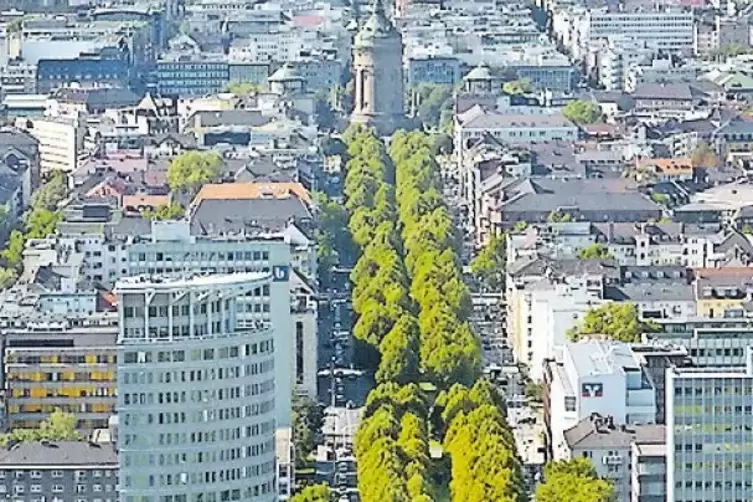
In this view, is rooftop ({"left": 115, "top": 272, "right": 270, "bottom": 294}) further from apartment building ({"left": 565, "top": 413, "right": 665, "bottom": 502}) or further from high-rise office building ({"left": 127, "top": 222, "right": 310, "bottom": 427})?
high-rise office building ({"left": 127, "top": 222, "right": 310, "bottom": 427})

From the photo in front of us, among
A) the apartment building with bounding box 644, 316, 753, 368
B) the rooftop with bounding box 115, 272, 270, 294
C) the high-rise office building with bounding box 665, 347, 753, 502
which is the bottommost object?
the apartment building with bounding box 644, 316, 753, 368

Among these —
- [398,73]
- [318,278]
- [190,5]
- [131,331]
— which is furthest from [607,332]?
[190,5]

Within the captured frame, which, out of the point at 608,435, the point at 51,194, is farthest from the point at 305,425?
the point at 51,194

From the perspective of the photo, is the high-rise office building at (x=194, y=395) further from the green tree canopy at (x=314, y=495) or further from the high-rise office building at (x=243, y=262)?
the high-rise office building at (x=243, y=262)

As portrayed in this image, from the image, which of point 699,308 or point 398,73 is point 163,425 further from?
point 398,73

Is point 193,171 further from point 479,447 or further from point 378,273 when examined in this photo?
point 479,447

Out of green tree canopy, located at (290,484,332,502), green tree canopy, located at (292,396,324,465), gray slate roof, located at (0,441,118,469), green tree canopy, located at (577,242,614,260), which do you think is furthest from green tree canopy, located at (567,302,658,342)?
gray slate roof, located at (0,441,118,469)
